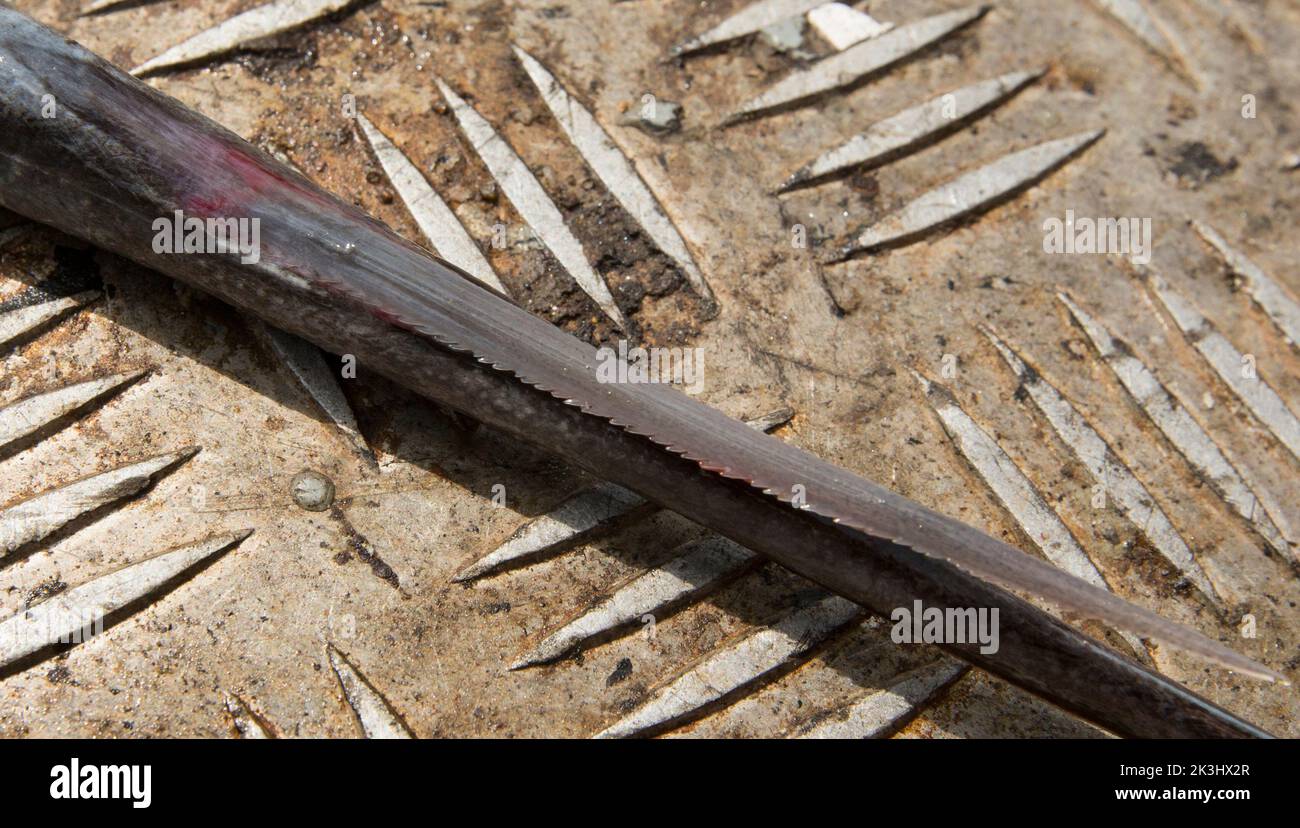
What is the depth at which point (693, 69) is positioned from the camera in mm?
3654

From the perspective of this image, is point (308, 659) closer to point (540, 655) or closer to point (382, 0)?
point (540, 655)

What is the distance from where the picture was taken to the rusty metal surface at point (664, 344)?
2664 millimetres

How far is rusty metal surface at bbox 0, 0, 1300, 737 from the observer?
2.66m

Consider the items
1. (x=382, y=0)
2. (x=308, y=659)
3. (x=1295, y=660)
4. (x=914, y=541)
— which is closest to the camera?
(x=914, y=541)

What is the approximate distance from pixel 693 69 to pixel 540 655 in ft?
6.72

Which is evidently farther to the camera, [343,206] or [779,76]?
[779,76]

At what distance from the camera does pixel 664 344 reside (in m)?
3.17

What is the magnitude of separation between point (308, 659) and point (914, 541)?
4.81ft

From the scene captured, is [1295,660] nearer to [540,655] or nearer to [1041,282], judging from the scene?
[1041,282]

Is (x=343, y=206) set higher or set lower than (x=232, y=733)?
higher

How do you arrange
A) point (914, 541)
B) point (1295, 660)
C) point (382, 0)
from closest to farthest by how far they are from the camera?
point (914, 541) < point (1295, 660) < point (382, 0)
